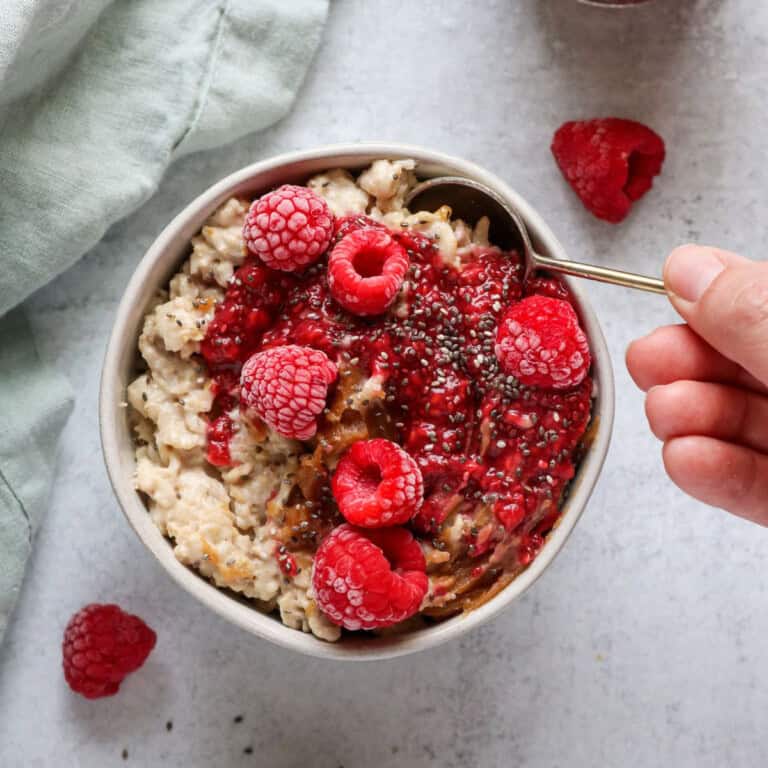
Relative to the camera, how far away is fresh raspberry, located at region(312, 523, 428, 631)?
1.71 m

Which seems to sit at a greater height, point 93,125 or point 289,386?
point 93,125

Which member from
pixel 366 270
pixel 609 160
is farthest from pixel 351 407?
pixel 609 160

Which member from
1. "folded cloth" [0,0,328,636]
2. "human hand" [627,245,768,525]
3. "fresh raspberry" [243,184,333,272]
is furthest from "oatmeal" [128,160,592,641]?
"folded cloth" [0,0,328,636]

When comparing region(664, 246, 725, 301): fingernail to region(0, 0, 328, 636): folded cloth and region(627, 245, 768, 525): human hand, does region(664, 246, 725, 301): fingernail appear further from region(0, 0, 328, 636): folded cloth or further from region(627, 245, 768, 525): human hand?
region(0, 0, 328, 636): folded cloth

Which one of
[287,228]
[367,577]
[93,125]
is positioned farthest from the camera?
[93,125]

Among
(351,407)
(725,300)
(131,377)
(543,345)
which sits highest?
(725,300)

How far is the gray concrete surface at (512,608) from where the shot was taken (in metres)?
2.29

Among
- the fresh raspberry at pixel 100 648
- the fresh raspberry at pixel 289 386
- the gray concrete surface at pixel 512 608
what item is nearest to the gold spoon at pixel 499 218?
the gray concrete surface at pixel 512 608

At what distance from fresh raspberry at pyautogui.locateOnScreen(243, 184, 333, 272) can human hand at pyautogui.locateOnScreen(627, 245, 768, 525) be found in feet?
2.11

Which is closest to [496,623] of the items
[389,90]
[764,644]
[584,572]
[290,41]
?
[584,572]

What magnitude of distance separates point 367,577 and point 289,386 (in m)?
0.35

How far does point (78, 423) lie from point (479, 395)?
0.95 m

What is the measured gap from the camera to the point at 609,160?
2166 millimetres

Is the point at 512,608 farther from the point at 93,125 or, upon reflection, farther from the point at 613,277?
the point at 93,125
